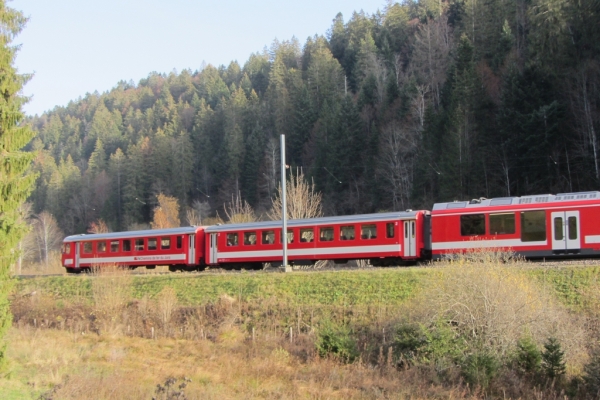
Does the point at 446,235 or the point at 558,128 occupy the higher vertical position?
the point at 558,128

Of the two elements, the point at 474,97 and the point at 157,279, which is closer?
the point at 157,279

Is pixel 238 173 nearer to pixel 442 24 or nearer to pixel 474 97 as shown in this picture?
pixel 442 24

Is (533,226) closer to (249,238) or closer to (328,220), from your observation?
(328,220)

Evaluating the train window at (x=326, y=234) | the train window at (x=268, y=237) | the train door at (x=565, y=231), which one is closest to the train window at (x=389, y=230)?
the train window at (x=326, y=234)

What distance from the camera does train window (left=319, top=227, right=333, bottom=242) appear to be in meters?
26.7

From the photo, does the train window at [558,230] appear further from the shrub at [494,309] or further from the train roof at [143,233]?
the train roof at [143,233]

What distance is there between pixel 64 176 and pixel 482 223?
90.8m

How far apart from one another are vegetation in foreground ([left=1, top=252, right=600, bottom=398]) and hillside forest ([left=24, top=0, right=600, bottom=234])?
8042mm

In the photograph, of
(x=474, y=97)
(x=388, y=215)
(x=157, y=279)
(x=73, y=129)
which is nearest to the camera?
(x=388, y=215)

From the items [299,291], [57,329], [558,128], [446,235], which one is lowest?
[57,329]

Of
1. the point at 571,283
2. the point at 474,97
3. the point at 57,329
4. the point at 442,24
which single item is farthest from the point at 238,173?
the point at 571,283

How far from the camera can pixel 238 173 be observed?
249ft

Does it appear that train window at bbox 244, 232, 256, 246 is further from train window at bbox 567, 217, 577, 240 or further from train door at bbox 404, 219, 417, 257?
train window at bbox 567, 217, 577, 240

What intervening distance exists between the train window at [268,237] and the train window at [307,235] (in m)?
1.57
